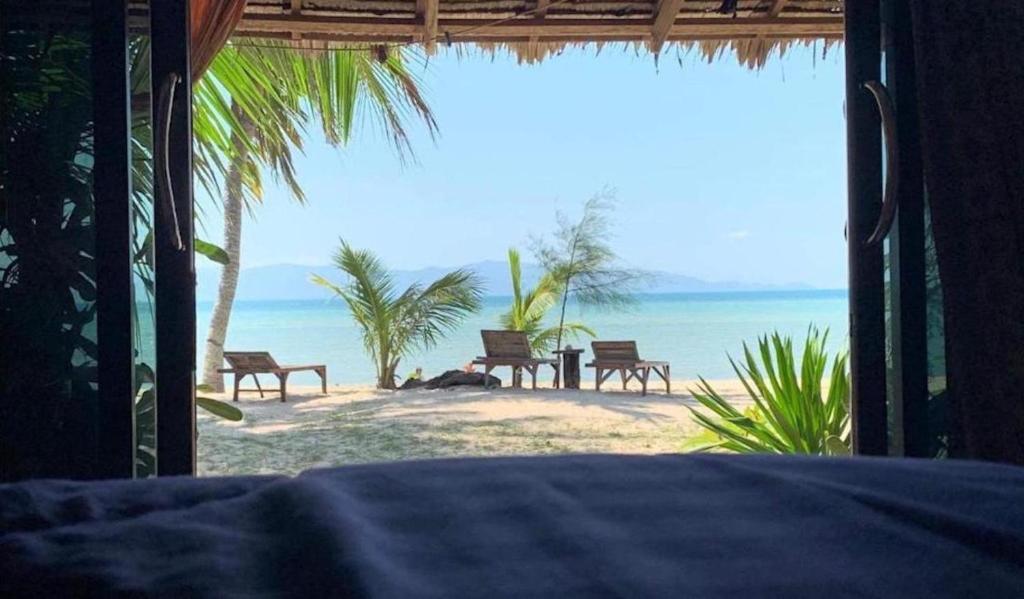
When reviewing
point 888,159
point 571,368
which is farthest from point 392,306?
point 888,159

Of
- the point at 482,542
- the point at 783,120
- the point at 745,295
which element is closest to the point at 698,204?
the point at 783,120

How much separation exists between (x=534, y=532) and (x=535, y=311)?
32.2 ft

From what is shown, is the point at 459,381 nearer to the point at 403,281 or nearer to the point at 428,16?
the point at 428,16

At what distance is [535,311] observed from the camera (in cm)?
1048

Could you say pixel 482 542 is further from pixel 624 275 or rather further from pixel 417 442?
pixel 624 275

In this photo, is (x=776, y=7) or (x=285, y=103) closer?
(x=776, y=7)

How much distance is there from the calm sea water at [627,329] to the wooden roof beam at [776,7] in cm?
1443

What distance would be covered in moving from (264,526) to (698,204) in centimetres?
3566

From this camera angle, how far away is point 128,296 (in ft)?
5.46

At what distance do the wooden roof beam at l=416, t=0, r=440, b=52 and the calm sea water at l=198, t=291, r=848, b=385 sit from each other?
1445 cm

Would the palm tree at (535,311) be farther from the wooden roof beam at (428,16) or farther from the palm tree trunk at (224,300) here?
the wooden roof beam at (428,16)

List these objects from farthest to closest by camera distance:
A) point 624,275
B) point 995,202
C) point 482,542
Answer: point 624,275
point 995,202
point 482,542

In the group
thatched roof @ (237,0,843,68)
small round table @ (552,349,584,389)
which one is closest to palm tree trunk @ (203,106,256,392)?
small round table @ (552,349,584,389)

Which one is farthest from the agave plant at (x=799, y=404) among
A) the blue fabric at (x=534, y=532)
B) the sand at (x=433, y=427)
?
the blue fabric at (x=534, y=532)
